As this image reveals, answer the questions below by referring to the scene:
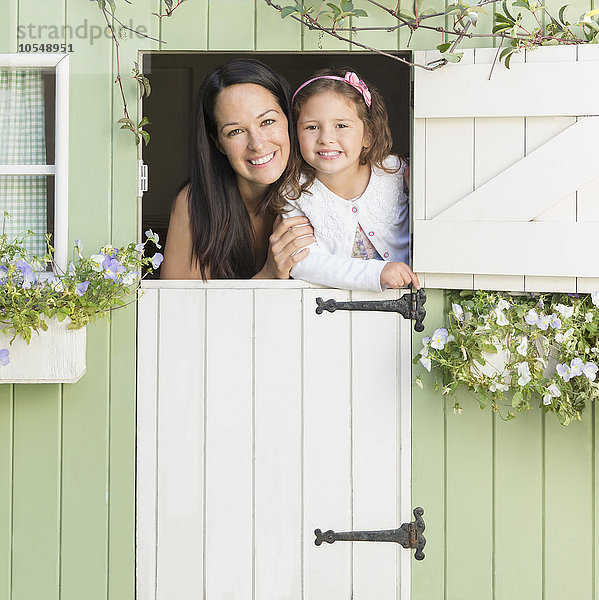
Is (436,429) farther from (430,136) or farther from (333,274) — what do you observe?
(430,136)

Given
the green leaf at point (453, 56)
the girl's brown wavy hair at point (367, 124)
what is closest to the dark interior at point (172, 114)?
the girl's brown wavy hair at point (367, 124)

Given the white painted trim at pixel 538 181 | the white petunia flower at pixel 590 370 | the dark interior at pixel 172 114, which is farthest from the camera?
the dark interior at pixel 172 114

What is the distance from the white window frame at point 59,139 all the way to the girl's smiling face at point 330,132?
786 mm

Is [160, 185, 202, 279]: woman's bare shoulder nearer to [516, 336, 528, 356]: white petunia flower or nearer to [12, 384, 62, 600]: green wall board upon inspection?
[12, 384, 62, 600]: green wall board

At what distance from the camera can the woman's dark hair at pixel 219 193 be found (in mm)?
2512

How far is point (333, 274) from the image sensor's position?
232 centimetres

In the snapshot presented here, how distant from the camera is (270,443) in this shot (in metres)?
2.35

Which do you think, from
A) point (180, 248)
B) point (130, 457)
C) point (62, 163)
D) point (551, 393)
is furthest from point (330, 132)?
point (130, 457)

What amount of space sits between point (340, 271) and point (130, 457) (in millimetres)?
929

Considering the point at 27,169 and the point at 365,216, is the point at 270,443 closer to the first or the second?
the point at 365,216

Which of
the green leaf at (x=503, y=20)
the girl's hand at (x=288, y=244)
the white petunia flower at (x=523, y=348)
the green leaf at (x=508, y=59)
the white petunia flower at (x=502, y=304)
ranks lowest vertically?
the white petunia flower at (x=523, y=348)

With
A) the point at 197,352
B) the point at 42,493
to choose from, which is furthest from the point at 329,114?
the point at 42,493

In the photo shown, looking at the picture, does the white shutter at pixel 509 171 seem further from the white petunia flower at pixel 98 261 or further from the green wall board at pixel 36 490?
the green wall board at pixel 36 490

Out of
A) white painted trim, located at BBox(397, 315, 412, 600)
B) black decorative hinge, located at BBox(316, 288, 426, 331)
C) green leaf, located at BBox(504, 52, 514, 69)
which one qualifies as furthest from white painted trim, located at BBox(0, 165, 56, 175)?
green leaf, located at BBox(504, 52, 514, 69)
